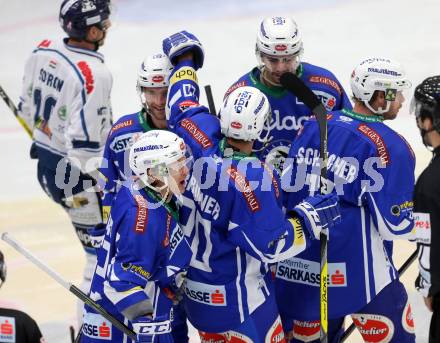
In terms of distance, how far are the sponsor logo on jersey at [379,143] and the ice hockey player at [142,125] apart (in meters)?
1.08

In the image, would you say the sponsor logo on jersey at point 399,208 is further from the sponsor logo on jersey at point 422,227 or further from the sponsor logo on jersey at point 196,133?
the sponsor logo on jersey at point 196,133

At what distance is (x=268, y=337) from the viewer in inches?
Result: 172

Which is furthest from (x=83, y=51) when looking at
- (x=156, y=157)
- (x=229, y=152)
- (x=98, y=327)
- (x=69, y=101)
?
(x=98, y=327)

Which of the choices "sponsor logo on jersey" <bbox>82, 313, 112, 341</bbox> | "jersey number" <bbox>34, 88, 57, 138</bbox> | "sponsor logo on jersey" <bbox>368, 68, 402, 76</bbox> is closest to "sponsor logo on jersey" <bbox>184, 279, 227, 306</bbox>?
"sponsor logo on jersey" <bbox>82, 313, 112, 341</bbox>

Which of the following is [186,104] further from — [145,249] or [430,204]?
[430,204]

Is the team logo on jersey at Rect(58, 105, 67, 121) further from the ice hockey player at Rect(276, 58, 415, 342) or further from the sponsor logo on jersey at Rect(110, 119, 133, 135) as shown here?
the ice hockey player at Rect(276, 58, 415, 342)

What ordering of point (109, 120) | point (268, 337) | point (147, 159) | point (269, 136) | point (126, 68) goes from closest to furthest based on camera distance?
point (147, 159)
point (268, 337)
point (269, 136)
point (109, 120)
point (126, 68)

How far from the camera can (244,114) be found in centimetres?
422

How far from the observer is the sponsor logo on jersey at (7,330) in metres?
3.64

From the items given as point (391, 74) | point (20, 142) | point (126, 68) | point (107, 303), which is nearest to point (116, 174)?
point (107, 303)

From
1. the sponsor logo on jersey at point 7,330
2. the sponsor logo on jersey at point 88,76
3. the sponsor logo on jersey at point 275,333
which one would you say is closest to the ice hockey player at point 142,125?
the sponsor logo on jersey at point 275,333

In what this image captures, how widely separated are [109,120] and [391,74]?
6.81 feet

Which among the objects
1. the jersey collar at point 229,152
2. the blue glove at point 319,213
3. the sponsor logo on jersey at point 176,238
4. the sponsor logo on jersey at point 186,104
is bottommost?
the sponsor logo on jersey at point 176,238

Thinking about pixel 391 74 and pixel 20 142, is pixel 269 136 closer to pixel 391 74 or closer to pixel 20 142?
pixel 391 74
